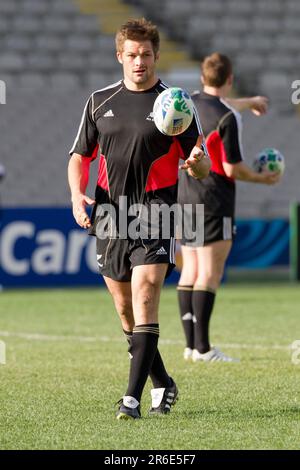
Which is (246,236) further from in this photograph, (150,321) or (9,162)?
(150,321)

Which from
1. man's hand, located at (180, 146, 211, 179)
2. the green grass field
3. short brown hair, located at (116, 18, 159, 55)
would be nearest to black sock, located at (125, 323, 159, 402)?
the green grass field

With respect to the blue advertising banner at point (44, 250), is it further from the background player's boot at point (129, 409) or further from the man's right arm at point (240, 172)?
the background player's boot at point (129, 409)

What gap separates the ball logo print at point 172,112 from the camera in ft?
20.5

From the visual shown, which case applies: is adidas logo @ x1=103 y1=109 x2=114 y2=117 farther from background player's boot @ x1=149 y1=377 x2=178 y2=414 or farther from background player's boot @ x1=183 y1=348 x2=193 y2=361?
background player's boot @ x1=183 y1=348 x2=193 y2=361

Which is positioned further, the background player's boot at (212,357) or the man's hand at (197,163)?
the background player's boot at (212,357)

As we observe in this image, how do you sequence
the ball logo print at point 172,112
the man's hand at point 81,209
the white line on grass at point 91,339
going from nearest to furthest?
the ball logo print at point 172,112, the man's hand at point 81,209, the white line on grass at point 91,339

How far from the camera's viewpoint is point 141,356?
A: 251 inches

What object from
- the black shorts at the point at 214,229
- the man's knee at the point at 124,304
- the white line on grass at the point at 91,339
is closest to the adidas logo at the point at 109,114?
the man's knee at the point at 124,304

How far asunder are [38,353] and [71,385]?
6.80ft

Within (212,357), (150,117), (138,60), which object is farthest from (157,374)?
(212,357)

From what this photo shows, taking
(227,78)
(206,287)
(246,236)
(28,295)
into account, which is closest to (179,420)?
(206,287)

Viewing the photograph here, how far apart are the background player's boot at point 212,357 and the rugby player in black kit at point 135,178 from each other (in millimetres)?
2578

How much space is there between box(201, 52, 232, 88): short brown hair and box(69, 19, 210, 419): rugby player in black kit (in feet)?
9.60

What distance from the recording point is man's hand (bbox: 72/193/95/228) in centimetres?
638
